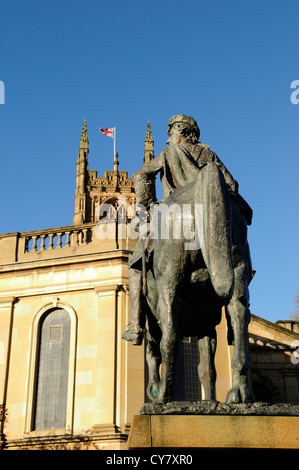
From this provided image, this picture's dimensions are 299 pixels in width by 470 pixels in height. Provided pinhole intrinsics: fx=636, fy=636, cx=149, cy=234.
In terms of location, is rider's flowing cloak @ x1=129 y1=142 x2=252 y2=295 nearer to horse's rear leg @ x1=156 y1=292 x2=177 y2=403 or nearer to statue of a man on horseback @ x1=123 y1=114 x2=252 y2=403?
statue of a man on horseback @ x1=123 y1=114 x2=252 y2=403

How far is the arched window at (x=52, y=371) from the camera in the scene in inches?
912

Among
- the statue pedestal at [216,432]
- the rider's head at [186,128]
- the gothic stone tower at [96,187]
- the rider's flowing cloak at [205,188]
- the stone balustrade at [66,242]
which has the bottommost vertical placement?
the statue pedestal at [216,432]

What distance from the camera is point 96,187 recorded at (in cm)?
9356

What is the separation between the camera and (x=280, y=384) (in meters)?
29.2

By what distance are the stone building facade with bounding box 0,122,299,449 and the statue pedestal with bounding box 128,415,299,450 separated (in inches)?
660

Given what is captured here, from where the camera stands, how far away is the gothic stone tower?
298 feet

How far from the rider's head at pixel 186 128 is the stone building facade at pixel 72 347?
51.8ft

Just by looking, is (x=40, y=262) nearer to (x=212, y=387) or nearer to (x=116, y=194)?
(x=212, y=387)

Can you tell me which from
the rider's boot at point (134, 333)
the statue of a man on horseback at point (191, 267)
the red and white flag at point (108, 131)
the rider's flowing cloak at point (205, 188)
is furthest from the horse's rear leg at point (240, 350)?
the red and white flag at point (108, 131)

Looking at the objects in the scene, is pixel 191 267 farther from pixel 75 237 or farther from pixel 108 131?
pixel 108 131

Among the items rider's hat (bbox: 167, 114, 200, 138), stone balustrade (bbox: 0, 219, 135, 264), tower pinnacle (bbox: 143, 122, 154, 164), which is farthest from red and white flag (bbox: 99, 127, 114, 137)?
rider's hat (bbox: 167, 114, 200, 138)

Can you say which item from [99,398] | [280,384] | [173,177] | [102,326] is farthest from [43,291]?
[173,177]

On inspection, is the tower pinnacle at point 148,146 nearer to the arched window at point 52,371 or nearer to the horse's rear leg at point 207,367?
the arched window at point 52,371
